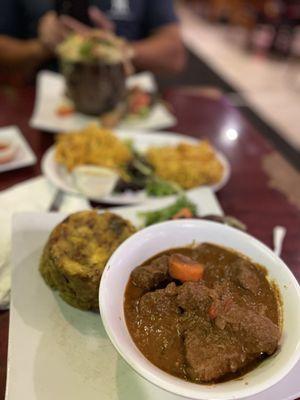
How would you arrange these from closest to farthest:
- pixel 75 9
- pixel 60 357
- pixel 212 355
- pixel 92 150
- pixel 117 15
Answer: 1. pixel 212 355
2. pixel 60 357
3. pixel 92 150
4. pixel 75 9
5. pixel 117 15

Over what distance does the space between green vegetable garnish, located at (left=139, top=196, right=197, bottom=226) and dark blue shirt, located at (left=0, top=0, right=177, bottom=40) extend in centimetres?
273

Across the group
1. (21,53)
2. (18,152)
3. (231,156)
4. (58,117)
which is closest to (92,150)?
(18,152)

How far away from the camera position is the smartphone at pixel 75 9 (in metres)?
3.17

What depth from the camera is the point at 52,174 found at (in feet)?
7.90

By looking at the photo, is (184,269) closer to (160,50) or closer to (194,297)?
(194,297)

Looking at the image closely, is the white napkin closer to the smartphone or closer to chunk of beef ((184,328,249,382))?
chunk of beef ((184,328,249,382))

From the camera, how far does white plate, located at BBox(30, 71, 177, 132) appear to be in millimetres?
3006

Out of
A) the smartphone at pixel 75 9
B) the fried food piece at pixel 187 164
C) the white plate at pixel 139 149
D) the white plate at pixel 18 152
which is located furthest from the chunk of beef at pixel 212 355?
the smartphone at pixel 75 9

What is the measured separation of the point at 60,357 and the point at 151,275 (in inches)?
16.8

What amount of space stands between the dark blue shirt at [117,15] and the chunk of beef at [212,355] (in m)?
3.64

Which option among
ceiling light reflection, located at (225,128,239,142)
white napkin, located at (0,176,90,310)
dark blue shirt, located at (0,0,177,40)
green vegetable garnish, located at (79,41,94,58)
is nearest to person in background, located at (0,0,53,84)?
dark blue shirt, located at (0,0,177,40)

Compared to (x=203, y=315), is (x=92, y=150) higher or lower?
lower

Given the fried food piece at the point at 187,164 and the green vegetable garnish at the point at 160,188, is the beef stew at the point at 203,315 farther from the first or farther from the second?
the fried food piece at the point at 187,164

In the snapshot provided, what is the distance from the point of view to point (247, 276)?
1.48m
